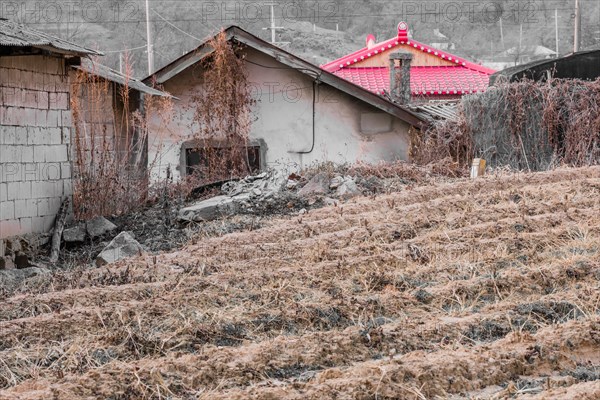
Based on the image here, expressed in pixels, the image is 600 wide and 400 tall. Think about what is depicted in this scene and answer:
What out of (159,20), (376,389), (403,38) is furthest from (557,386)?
(159,20)

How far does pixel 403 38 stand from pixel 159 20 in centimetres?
2211

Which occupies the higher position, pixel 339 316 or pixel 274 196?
pixel 274 196

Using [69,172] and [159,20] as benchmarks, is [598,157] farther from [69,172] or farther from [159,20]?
[159,20]

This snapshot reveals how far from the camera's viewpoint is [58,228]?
12766 mm

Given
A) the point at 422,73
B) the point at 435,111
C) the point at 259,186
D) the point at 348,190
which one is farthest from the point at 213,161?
the point at 422,73

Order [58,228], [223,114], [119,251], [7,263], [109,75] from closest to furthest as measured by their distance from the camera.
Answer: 1. [119,251]
2. [7,263]
3. [58,228]
4. [109,75]
5. [223,114]

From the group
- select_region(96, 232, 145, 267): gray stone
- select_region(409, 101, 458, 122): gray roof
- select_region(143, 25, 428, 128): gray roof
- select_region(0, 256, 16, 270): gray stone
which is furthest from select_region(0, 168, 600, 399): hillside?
select_region(409, 101, 458, 122): gray roof

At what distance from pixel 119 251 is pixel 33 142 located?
3021mm

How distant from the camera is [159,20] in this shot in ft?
167

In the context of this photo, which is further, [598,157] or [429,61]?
[429,61]

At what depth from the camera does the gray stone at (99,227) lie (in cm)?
1265

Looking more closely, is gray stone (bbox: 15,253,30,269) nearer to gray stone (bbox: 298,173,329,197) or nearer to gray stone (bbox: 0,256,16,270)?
gray stone (bbox: 0,256,16,270)

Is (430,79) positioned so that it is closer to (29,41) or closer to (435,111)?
(435,111)

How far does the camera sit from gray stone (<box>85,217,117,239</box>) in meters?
12.6
